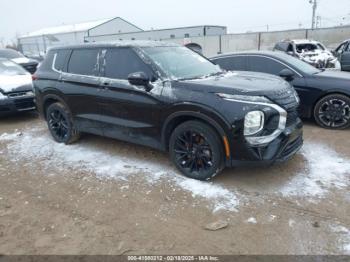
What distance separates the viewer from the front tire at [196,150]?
4.03 m

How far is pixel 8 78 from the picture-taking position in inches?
323

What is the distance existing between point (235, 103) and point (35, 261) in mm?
2594

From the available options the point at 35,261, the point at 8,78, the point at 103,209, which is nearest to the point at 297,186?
the point at 103,209

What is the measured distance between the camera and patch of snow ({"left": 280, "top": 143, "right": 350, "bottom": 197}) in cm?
392

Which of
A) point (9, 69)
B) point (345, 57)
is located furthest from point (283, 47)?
point (9, 69)

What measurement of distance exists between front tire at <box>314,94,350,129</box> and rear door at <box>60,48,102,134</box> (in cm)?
404

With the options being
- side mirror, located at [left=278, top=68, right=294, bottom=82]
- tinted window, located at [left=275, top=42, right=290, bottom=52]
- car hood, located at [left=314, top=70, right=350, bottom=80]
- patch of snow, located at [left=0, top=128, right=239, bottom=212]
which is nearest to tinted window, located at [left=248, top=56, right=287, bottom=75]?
side mirror, located at [left=278, top=68, right=294, bottom=82]

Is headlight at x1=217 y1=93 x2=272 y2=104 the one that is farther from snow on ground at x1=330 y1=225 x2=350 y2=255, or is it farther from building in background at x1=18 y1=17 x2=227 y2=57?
building in background at x1=18 y1=17 x2=227 y2=57

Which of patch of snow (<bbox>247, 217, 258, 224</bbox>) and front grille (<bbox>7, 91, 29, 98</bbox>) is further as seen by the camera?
front grille (<bbox>7, 91, 29, 98</bbox>)

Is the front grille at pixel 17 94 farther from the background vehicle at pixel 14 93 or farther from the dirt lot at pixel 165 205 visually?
the dirt lot at pixel 165 205

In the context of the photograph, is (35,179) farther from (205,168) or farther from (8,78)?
(8,78)

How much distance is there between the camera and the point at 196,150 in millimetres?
4242

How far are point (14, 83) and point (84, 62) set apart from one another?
361cm

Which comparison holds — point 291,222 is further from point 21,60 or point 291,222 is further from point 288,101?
point 21,60
